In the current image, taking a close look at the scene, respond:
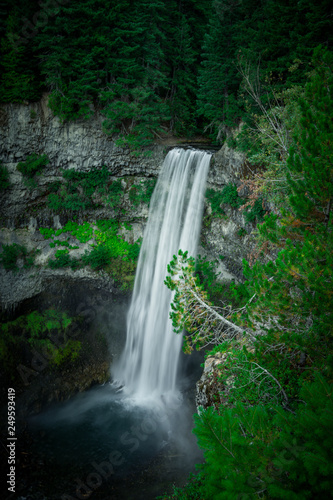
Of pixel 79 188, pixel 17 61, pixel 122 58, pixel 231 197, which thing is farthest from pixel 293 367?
pixel 17 61

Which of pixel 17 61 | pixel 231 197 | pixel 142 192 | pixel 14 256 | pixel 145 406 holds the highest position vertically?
pixel 17 61

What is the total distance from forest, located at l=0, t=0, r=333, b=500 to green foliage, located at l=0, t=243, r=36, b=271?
26.8ft

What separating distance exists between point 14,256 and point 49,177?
17.7ft

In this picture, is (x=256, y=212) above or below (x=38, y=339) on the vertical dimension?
above

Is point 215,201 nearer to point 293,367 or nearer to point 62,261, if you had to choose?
point 62,261

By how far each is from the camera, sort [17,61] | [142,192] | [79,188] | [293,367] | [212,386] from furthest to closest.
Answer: [79,188] → [142,192] → [17,61] → [212,386] → [293,367]

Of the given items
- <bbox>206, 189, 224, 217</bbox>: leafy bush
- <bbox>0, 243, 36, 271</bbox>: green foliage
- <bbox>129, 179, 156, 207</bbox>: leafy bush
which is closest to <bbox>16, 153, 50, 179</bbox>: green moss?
<bbox>0, 243, 36, 271</bbox>: green foliage

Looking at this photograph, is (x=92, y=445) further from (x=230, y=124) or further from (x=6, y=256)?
(x=230, y=124)

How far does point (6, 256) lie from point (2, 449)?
9.93m

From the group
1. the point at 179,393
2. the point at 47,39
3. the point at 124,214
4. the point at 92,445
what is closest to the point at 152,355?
the point at 179,393

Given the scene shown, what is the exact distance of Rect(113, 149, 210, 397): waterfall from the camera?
1449cm

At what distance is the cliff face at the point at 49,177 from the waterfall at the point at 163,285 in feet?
4.86

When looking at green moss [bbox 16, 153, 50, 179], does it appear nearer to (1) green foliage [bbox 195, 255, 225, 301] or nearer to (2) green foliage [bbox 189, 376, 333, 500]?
(1) green foliage [bbox 195, 255, 225, 301]

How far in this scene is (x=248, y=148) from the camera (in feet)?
40.3
